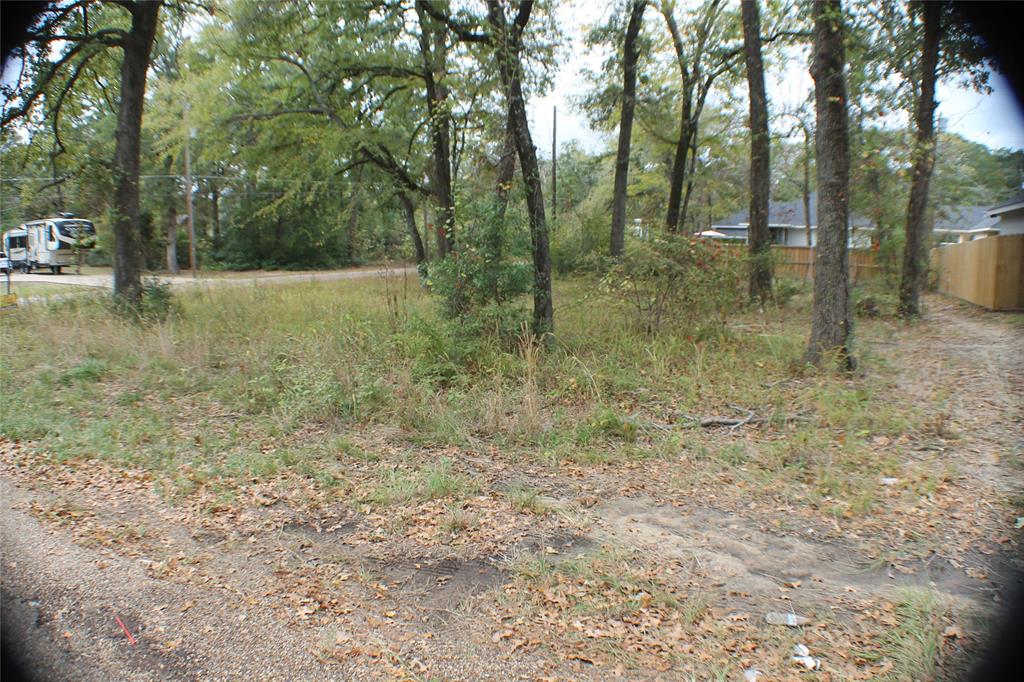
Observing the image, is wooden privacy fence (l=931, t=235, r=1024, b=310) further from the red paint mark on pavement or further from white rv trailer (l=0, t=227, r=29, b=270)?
white rv trailer (l=0, t=227, r=29, b=270)

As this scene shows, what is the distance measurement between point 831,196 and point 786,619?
287 inches

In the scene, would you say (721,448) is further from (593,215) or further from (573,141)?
(573,141)

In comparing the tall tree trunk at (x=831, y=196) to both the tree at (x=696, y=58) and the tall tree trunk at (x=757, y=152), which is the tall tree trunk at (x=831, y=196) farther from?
the tree at (x=696, y=58)

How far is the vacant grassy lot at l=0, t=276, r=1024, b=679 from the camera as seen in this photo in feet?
11.0

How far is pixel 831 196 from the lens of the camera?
355 inches

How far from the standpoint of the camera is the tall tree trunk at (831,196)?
8.90 metres

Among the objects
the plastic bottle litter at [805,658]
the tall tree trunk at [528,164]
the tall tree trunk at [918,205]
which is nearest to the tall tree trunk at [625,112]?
the tall tree trunk at [918,205]

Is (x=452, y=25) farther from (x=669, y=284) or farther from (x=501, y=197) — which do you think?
(x=669, y=284)

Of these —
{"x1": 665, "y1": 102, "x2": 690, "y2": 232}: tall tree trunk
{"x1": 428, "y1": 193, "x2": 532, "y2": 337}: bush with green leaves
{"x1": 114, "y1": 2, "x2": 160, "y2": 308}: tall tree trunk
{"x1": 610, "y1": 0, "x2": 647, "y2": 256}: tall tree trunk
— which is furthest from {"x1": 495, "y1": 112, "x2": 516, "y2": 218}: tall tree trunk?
{"x1": 665, "y1": 102, "x2": 690, "y2": 232}: tall tree trunk

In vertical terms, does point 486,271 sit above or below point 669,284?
above

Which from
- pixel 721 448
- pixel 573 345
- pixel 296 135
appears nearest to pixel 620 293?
pixel 573 345

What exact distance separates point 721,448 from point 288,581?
162 inches

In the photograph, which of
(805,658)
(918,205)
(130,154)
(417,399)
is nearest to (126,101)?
(130,154)

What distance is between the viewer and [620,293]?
35.4 feet
